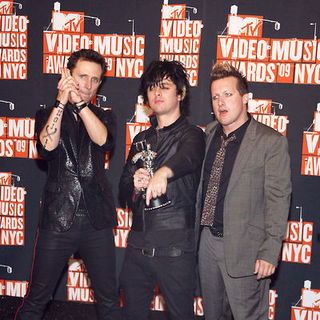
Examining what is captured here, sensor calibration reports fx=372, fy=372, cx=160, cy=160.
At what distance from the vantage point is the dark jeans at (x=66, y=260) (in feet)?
7.03

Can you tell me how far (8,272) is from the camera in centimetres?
349

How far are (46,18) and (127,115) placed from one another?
1138 millimetres

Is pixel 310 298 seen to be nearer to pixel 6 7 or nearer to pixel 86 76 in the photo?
pixel 86 76

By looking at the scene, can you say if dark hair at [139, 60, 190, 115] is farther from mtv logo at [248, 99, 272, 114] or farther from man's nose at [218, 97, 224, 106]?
mtv logo at [248, 99, 272, 114]

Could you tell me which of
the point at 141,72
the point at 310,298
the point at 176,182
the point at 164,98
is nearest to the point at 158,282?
the point at 176,182

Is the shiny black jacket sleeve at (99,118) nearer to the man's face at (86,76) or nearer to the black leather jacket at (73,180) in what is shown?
the black leather jacket at (73,180)

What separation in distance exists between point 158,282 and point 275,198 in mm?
781

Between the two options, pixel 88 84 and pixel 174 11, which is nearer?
pixel 88 84

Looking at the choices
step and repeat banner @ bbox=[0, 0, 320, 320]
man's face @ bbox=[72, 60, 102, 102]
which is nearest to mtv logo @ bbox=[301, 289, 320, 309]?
step and repeat banner @ bbox=[0, 0, 320, 320]

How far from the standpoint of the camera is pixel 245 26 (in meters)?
3.12

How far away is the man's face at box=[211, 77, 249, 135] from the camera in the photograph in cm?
218

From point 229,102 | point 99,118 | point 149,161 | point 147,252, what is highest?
point 229,102

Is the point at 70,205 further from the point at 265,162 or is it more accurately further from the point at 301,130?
the point at 301,130

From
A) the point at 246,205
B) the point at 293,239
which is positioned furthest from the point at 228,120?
the point at 293,239
